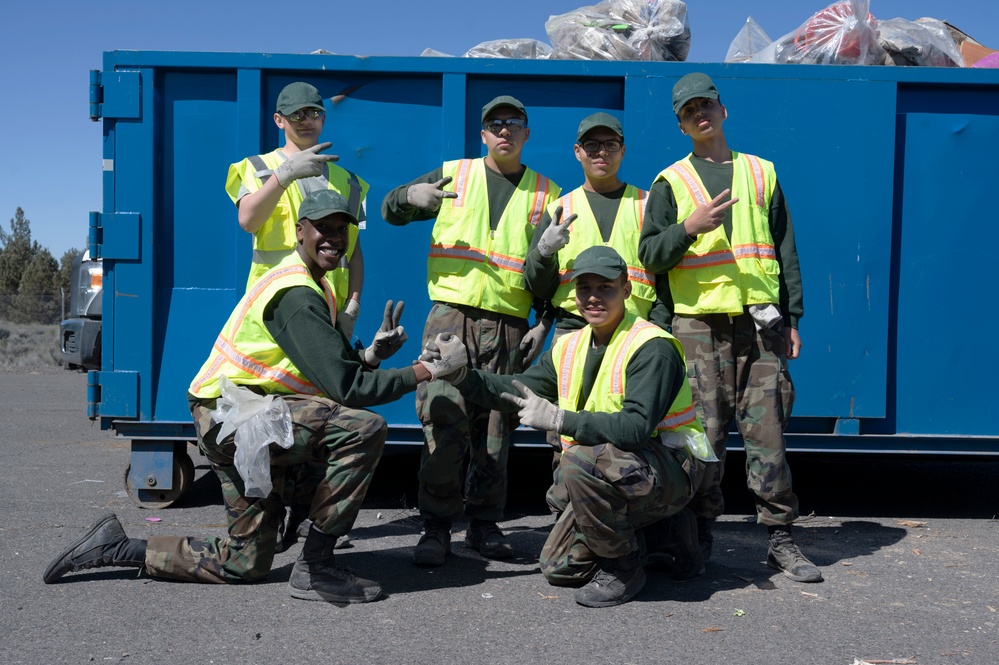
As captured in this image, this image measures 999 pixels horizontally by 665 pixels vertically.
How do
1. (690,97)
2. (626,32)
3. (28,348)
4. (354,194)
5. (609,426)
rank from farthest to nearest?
(28,348) → (626,32) → (354,194) → (690,97) → (609,426)

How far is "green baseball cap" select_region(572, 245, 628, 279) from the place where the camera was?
3.34 metres

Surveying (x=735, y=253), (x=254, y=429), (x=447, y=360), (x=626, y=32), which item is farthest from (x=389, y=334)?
(x=626, y=32)

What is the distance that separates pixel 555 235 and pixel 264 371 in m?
1.25

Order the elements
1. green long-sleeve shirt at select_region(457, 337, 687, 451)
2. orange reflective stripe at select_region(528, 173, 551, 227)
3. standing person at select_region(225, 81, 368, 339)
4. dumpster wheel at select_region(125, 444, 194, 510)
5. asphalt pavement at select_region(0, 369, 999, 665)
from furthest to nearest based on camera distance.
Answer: dumpster wheel at select_region(125, 444, 194, 510) → orange reflective stripe at select_region(528, 173, 551, 227) → standing person at select_region(225, 81, 368, 339) → green long-sleeve shirt at select_region(457, 337, 687, 451) → asphalt pavement at select_region(0, 369, 999, 665)

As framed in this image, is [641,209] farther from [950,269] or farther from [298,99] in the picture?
[950,269]

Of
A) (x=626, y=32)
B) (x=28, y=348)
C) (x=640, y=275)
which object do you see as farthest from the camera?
(x=28, y=348)

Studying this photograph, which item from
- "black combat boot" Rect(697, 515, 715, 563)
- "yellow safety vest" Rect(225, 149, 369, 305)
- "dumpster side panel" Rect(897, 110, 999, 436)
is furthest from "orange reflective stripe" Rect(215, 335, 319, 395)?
"dumpster side panel" Rect(897, 110, 999, 436)

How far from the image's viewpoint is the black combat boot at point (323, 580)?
340cm

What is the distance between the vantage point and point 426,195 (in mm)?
3891

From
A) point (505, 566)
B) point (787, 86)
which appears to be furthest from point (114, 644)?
point (787, 86)

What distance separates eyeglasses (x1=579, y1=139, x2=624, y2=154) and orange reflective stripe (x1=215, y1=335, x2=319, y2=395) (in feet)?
5.08

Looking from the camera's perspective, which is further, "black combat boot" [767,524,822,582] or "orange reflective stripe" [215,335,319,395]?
"black combat boot" [767,524,822,582]

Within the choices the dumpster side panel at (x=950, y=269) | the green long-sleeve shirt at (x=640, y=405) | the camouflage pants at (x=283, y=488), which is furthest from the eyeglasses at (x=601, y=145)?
the dumpster side panel at (x=950, y=269)

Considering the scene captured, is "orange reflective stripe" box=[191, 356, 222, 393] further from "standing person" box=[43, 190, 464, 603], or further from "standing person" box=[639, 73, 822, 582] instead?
"standing person" box=[639, 73, 822, 582]
